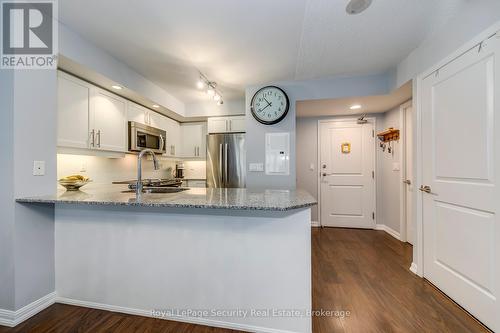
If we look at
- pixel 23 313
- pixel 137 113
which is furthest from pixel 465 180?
pixel 137 113

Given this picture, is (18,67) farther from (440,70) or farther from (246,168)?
(440,70)

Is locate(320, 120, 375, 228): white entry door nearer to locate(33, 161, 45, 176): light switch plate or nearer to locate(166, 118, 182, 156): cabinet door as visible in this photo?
locate(166, 118, 182, 156): cabinet door

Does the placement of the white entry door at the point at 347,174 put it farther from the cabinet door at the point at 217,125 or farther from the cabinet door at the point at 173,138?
the cabinet door at the point at 173,138

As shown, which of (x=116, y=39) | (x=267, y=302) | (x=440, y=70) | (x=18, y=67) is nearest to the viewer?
(x=267, y=302)

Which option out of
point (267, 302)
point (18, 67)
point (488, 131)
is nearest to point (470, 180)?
point (488, 131)

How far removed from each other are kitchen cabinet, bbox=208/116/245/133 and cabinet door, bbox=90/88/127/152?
1.44m

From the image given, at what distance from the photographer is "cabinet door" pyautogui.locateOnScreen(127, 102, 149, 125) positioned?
2984 millimetres

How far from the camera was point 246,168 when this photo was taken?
10.5 feet

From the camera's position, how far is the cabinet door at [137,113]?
117 inches

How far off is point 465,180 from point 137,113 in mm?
3724

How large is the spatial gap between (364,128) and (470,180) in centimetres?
249

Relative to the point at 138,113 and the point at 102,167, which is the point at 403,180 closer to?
the point at 138,113

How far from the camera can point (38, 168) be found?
5.49 feet

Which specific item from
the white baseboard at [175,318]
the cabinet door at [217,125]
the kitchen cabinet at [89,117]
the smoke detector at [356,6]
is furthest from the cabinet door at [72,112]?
the smoke detector at [356,6]
